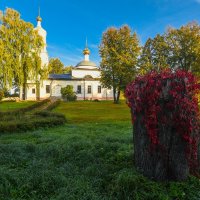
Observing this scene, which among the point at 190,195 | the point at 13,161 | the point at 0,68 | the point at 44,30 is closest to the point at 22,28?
the point at 0,68

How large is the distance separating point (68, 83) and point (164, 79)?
5226 cm

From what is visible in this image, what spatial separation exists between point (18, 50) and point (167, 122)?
124 feet

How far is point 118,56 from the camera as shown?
3816 centimetres

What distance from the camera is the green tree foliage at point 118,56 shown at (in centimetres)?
3778

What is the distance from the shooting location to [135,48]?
1571 inches

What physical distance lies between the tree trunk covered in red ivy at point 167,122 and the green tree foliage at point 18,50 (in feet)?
115

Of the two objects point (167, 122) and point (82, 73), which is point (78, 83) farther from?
point (167, 122)

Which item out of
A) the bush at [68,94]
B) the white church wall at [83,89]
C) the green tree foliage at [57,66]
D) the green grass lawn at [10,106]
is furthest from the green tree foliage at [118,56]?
the green tree foliage at [57,66]

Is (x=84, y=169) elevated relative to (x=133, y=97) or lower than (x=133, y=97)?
lower

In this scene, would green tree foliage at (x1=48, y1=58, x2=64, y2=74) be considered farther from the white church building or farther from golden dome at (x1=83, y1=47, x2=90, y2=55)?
the white church building

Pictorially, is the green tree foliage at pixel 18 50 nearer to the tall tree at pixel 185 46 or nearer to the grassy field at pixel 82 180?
the tall tree at pixel 185 46

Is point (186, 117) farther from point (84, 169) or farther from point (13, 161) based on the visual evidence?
point (13, 161)

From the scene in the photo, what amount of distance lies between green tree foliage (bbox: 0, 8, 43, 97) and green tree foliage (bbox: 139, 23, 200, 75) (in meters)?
16.7

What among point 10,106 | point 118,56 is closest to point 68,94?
point 118,56
